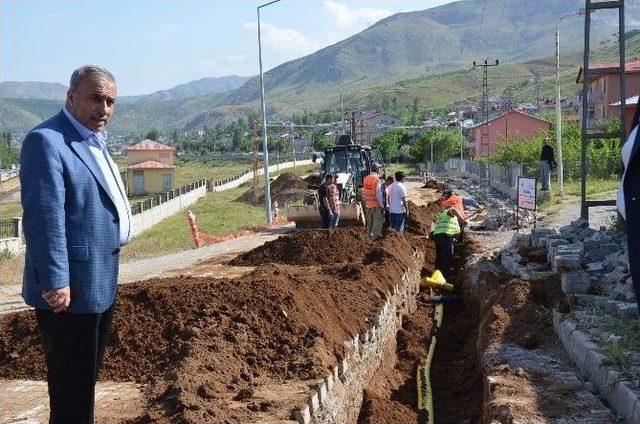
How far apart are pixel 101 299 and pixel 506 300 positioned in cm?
729

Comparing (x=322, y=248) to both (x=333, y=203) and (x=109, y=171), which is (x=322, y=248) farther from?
(x=109, y=171)

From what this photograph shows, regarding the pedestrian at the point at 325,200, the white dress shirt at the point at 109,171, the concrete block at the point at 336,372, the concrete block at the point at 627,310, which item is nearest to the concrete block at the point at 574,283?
the concrete block at the point at 627,310

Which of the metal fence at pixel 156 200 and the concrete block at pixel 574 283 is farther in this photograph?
the metal fence at pixel 156 200

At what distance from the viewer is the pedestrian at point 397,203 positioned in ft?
59.6

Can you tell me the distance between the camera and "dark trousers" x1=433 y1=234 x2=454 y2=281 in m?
16.6

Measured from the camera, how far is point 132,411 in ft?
21.1

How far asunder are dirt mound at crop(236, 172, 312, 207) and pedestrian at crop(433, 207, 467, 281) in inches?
1168

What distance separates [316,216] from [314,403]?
17.6 meters

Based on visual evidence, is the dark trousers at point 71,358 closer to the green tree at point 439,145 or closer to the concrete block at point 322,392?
the concrete block at point 322,392

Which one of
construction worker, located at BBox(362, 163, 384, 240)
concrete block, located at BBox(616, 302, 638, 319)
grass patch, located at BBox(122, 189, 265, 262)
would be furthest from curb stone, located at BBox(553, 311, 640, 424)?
grass patch, located at BBox(122, 189, 265, 262)

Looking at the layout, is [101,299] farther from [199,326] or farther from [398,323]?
[398,323]

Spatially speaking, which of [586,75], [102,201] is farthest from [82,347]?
[586,75]

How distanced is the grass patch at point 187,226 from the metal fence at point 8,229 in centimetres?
371

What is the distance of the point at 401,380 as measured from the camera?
10.8m
